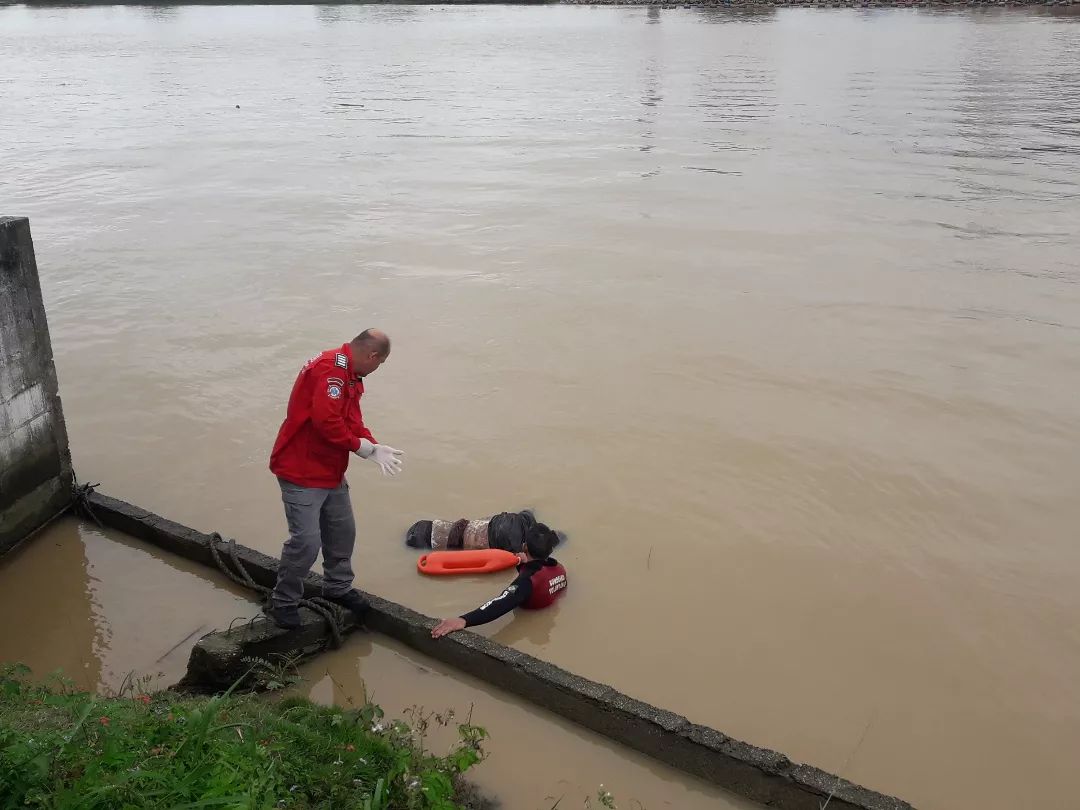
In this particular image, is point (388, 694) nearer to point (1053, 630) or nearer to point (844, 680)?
point (844, 680)

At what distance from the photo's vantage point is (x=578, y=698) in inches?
200

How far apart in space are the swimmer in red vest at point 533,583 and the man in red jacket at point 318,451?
109cm

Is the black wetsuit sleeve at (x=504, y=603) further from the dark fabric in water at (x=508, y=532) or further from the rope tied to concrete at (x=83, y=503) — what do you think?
the rope tied to concrete at (x=83, y=503)

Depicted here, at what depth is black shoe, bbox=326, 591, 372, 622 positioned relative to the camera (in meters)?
5.93

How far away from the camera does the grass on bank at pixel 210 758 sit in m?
3.46

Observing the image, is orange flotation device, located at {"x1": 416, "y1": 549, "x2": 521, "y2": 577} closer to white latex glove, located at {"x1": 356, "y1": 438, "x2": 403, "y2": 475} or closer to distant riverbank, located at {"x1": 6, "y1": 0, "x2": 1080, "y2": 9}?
white latex glove, located at {"x1": 356, "y1": 438, "x2": 403, "y2": 475}

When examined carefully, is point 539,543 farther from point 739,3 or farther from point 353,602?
point 739,3

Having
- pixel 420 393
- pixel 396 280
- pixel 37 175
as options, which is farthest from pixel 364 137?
pixel 420 393

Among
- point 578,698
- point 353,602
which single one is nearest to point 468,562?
point 353,602

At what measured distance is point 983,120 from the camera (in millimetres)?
25047

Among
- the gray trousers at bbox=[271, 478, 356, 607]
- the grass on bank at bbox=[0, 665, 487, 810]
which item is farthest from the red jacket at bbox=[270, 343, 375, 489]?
the grass on bank at bbox=[0, 665, 487, 810]

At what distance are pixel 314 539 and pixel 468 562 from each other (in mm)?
1513

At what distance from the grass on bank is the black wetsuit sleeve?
1162mm

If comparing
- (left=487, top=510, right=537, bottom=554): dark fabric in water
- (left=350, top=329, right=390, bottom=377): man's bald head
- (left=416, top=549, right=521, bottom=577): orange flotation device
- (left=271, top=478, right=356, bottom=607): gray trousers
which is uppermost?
(left=350, top=329, right=390, bottom=377): man's bald head
